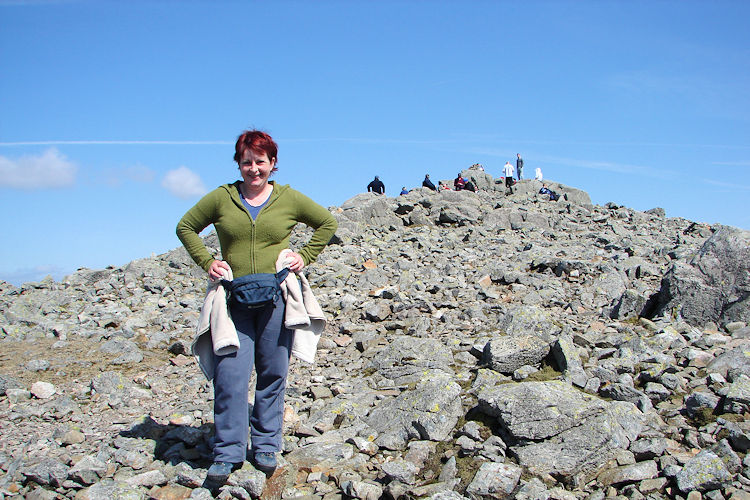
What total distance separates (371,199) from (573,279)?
43.7ft

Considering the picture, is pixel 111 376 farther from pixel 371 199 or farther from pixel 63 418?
pixel 371 199

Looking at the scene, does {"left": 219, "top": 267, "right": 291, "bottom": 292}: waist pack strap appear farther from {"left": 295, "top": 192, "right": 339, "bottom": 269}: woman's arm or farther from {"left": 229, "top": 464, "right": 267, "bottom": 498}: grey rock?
{"left": 229, "top": 464, "right": 267, "bottom": 498}: grey rock

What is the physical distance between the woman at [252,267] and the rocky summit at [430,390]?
316mm

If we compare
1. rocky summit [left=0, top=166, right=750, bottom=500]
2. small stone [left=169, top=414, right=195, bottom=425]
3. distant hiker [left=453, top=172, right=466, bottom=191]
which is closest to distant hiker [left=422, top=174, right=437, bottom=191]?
distant hiker [left=453, top=172, right=466, bottom=191]

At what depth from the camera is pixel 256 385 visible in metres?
5.23

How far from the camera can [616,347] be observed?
8406 mm

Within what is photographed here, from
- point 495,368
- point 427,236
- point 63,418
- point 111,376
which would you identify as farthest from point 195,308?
point 427,236

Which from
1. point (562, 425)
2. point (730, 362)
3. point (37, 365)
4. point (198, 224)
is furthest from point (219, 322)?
point (730, 362)

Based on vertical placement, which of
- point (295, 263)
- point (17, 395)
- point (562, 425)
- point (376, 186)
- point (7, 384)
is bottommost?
point (17, 395)

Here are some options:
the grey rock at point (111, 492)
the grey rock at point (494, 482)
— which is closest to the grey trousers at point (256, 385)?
the grey rock at point (111, 492)

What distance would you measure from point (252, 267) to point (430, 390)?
2.55 metres

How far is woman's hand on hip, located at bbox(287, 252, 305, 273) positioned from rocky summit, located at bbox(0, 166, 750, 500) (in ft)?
5.96

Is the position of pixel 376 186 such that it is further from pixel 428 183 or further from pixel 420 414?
pixel 420 414

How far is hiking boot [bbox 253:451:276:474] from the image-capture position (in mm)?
5098
